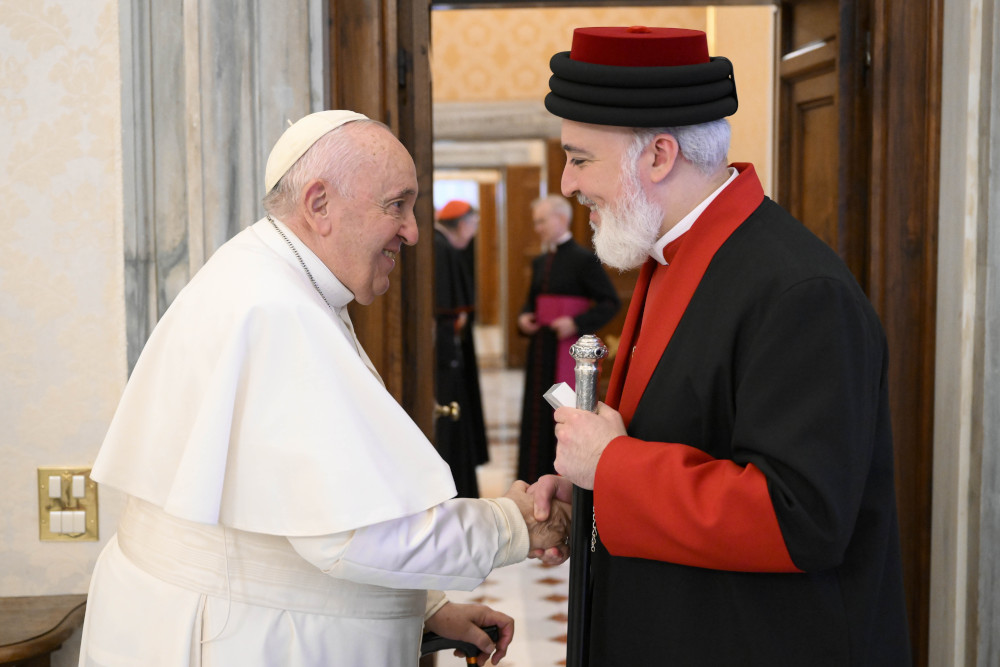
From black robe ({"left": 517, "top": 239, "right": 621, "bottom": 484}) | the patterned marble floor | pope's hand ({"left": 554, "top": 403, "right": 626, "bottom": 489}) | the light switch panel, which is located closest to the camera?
pope's hand ({"left": 554, "top": 403, "right": 626, "bottom": 489})

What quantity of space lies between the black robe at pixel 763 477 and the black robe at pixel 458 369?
430 cm

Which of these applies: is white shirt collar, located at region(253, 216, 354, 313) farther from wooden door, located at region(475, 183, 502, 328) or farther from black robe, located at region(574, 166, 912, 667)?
wooden door, located at region(475, 183, 502, 328)

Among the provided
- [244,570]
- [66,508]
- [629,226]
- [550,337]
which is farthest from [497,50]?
[244,570]

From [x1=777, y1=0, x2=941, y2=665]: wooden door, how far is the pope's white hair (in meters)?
1.54

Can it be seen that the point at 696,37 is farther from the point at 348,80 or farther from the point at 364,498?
the point at 348,80

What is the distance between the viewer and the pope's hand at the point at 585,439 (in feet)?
5.66

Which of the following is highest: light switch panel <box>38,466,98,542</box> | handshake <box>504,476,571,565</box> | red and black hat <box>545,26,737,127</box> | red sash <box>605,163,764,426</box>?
red and black hat <box>545,26,737,127</box>

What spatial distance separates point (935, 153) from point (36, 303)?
8.09 ft

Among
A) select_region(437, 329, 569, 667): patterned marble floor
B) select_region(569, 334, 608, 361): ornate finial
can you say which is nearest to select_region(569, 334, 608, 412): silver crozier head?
select_region(569, 334, 608, 361): ornate finial

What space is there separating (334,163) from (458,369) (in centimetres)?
476

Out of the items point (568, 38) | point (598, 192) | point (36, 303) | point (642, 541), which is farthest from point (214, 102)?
point (568, 38)

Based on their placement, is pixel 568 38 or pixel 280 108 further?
pixel 568 38

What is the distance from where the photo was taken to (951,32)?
2.61 metres

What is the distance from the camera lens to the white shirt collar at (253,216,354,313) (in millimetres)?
1940
